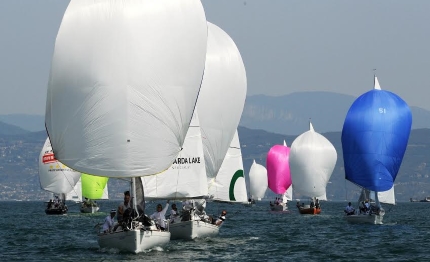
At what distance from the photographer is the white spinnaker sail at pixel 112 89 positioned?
35500 mm

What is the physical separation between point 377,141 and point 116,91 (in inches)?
1293

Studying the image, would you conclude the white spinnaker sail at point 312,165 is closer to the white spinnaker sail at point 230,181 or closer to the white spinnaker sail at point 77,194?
the white spinnaker sail at point 77,194

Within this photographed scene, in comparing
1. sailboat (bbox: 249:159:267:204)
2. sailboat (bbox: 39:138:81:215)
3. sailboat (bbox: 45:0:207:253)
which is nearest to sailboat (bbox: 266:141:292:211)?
sailboat (bbox: 39:138:81:215)

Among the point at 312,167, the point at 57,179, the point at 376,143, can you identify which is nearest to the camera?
the point at 376,143

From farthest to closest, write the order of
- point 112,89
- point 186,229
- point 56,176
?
point 56,176, point 186,229, point 112,89

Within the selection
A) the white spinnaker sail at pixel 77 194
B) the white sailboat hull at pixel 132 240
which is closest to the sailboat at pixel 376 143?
the white sailboat hull at pixel 132 240

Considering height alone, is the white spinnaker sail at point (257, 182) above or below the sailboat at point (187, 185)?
above

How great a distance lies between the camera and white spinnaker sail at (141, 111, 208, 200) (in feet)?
146

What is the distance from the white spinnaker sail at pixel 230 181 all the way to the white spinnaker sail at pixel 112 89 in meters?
17.1

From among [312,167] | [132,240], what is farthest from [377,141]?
[312,167]

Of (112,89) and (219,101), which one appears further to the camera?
(219,101)

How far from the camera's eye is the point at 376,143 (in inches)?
2569

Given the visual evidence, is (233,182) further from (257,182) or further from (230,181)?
(257,182)

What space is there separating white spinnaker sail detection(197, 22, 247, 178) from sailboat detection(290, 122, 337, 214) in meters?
44.7
